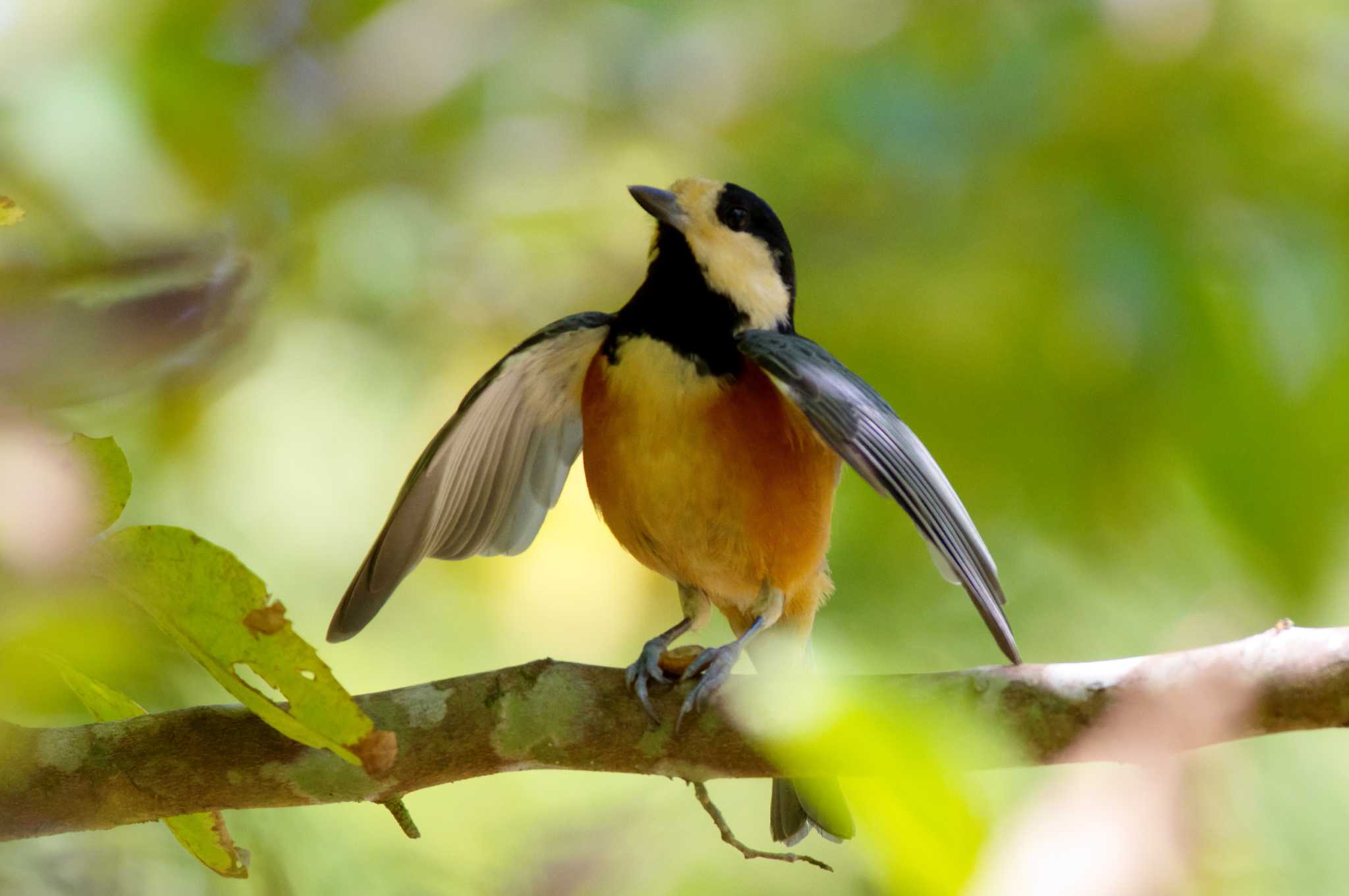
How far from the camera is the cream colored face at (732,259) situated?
3.21m

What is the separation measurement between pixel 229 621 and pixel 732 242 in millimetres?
1997

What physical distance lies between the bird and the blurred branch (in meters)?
0.18

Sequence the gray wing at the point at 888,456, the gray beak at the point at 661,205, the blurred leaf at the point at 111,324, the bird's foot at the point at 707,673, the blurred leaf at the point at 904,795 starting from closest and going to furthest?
1. the blurred leaf at the point at 904,795
2. the blurred leaf at the point at 111,324
3. the bird's foot at the point at 707,673
4. the gray wing at the point at 888,456
5. the gray beak at the point at 661,205

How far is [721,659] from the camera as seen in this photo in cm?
256

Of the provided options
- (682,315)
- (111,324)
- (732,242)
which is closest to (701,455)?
(682,315)

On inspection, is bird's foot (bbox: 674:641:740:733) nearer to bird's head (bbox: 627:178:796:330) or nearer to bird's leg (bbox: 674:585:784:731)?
bird's leg (bbox: 674:585:784:731)

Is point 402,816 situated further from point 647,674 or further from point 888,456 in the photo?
point 888,456

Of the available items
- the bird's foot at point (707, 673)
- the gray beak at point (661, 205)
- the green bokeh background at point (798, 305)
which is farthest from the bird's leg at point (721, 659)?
the gray beak at point (661, 205)

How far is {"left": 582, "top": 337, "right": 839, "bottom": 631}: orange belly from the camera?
2.85 meters

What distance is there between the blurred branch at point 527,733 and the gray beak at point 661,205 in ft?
4.29

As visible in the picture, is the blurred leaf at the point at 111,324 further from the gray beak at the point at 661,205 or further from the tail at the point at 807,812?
the tail at the point at 807,812

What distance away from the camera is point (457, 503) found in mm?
3336

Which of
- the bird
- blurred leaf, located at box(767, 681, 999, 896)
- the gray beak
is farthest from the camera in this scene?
the gray beak

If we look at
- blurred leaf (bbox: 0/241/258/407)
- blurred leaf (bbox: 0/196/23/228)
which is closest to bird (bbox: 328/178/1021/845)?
blurred leaf (bbox: 0/241/258/407)
